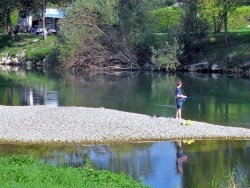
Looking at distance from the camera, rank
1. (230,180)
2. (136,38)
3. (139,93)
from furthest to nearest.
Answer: (136,38), (139,93), (230,180)

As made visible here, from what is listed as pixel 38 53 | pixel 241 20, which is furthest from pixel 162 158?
pixel 38 53

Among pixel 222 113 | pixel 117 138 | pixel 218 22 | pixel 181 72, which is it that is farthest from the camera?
pixel 218 22

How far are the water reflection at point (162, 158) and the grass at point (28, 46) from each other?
56420 mm

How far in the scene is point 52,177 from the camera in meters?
17.3

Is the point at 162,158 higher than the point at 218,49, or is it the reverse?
the point at 218,49

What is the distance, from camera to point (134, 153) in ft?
85.7

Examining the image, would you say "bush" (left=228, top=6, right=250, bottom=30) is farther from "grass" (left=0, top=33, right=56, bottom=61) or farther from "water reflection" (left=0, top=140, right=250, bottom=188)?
"water reflection" (left=0, top=140, right=250, bottom=188)

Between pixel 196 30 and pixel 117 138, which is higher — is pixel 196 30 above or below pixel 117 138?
above

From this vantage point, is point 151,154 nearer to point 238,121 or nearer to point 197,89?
point 238,121

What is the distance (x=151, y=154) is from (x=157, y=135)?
3282mm

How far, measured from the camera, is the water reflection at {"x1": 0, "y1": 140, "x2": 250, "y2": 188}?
72.0 ft

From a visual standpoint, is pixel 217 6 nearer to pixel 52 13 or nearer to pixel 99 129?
pixel 52 13

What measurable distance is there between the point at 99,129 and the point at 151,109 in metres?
10.7

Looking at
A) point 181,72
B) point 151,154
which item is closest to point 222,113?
point 151,154
